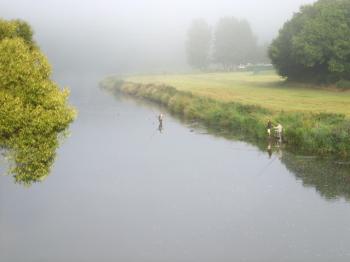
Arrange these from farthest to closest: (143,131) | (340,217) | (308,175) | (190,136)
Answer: (143,131)
(190,136)
(308,175)
(340,217)

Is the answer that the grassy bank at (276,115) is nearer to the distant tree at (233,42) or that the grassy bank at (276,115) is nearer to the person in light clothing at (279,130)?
the person in light clothing at (279,130)

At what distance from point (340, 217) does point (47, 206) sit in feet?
61.4

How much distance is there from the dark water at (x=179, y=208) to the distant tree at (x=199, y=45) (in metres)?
139

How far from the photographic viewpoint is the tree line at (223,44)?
18475cm

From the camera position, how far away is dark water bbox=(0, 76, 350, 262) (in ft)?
87.1

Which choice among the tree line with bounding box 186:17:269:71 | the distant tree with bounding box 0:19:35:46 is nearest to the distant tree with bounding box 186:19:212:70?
the tree line with bounding box 186:17:269:71

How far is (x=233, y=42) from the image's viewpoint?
7234 inches

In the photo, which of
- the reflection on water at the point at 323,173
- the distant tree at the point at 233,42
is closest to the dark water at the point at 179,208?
the reflection on water at the point at 323,173

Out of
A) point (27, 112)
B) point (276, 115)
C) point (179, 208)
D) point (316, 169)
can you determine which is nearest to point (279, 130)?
point (276, 115)

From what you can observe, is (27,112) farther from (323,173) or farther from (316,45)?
(316,45)

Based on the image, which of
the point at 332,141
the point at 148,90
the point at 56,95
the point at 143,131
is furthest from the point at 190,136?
the point at 148,90

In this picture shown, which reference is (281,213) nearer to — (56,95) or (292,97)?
(56,95)

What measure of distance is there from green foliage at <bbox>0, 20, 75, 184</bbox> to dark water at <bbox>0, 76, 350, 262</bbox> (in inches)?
205

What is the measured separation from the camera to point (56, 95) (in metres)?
25.7
